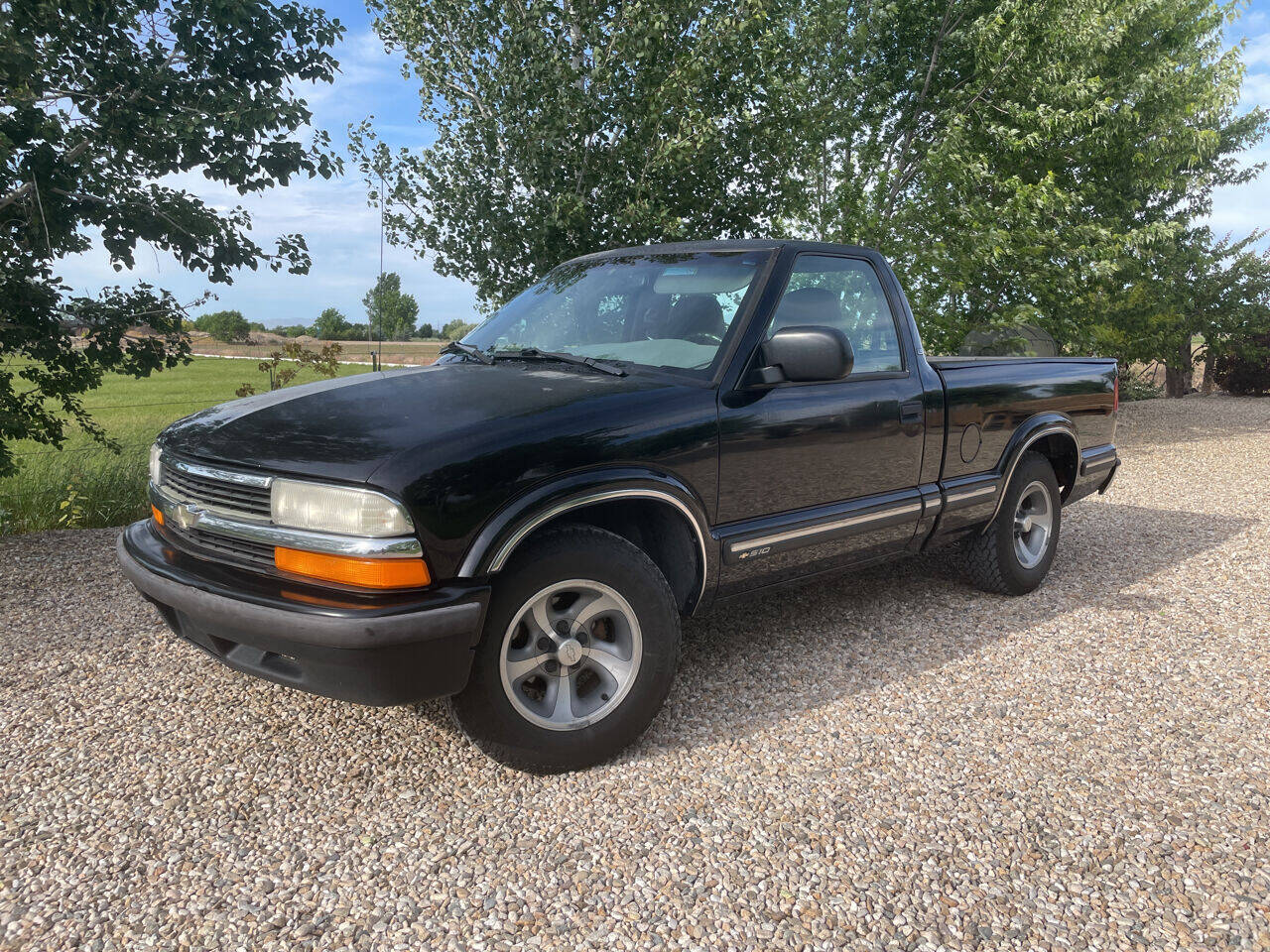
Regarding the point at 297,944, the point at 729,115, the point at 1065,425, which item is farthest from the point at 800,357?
the point at 729,115

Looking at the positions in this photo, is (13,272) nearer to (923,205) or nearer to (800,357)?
(800,357)

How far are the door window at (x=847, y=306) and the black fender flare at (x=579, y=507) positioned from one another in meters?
0.90

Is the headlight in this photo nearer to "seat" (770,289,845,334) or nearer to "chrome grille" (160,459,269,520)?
"chrome grille" (160,459,269,520)

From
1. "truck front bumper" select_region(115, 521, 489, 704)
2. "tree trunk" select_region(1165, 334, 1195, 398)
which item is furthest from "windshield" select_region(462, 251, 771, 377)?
"tree trunk" select_region(1165, 334, 1195, 398)

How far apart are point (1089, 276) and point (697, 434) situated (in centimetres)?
966

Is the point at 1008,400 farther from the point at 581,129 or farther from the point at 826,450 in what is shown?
the point at 581,129

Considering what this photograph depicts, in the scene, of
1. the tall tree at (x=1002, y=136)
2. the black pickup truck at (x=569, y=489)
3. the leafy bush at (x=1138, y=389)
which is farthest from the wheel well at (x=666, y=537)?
the leafy bush at (x=1138, y=389)

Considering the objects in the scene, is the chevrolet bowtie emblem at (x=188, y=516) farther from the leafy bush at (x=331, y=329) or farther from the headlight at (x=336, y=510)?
the leafy bush at (x=331, y=329)

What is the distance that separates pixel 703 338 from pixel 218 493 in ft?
6.25

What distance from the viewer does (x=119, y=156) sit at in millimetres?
5449

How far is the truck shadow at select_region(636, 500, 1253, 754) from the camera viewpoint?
11.5 feet

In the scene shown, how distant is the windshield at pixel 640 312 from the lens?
3461 millimetres

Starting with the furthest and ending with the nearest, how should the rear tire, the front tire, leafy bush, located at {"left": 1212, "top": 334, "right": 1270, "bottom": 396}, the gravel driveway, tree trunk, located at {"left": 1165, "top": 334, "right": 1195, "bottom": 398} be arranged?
tree trunk, located at {"left": 1165, "top": 334, "right": 1195, "bottom": 398} → leafy bush, located at {"left": 1212, "top": 334, "right": 1270, "bottom": 396} → the rear tire → the front tire → the gravel driveway

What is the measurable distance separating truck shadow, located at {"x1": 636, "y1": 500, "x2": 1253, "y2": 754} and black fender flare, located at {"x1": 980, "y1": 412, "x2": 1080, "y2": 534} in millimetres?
604
